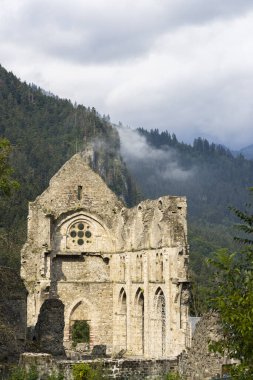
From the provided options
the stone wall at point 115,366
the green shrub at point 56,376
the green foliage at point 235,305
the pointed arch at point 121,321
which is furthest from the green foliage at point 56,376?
the pointed arch at point 121,321

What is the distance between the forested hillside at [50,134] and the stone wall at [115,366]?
3560 inches

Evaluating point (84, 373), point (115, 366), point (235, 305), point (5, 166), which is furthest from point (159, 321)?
point (235, 305)

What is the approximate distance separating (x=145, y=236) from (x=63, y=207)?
495 cm

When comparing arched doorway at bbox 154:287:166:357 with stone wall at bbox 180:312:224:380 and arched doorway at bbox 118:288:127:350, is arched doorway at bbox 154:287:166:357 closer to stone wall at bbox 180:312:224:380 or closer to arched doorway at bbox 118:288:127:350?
arched doorway at bbox 118:288:127:350

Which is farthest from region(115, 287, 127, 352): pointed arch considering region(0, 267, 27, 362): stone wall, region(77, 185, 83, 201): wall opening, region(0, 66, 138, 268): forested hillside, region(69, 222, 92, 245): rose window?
region(0, 66, 138, 268): forested hillside

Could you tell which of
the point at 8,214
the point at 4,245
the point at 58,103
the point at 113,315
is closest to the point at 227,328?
the point at 4,245

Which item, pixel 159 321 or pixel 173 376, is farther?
pixel 159 321

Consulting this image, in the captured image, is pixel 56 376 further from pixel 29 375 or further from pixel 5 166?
pixel 5 166

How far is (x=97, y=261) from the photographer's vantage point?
28.9 m

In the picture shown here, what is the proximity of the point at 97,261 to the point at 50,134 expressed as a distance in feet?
377

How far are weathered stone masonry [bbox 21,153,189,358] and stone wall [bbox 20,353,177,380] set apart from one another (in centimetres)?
862

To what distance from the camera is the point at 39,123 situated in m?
144

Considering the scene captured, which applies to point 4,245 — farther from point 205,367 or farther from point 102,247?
point 102,247

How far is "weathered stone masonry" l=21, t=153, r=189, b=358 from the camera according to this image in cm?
2517
